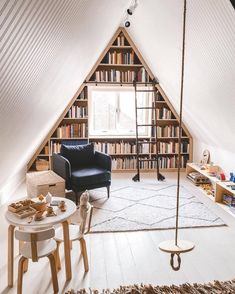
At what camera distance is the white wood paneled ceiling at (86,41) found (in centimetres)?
156

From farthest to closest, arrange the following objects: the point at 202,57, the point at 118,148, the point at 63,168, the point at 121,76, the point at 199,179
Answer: the point at 118,148, the point at 121,76, the point at 199,179, the point at 63,168, the point at 202,57

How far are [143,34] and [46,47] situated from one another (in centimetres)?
296

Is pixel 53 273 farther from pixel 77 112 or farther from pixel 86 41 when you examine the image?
pixel 77 112

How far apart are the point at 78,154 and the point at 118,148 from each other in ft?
4.34

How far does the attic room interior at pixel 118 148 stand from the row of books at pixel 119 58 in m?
0.02

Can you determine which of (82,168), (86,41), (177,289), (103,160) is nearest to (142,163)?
(103,160)

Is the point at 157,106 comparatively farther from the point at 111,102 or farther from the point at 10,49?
the point at 10,49

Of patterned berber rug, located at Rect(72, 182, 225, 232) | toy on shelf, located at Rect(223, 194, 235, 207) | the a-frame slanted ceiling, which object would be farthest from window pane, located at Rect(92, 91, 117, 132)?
the a-frame slanted ceiling

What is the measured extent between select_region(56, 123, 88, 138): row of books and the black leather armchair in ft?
3.00

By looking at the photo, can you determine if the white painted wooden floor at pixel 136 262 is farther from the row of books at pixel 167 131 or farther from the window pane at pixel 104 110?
the window pane at pixel 104 110

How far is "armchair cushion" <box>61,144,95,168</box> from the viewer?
4.89 meters

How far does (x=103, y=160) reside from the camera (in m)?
4.86

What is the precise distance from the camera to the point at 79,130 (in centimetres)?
598

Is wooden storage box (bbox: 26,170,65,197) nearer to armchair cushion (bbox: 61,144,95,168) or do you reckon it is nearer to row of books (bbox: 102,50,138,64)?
armchair cushion (bbox: 61,144,95,168)
